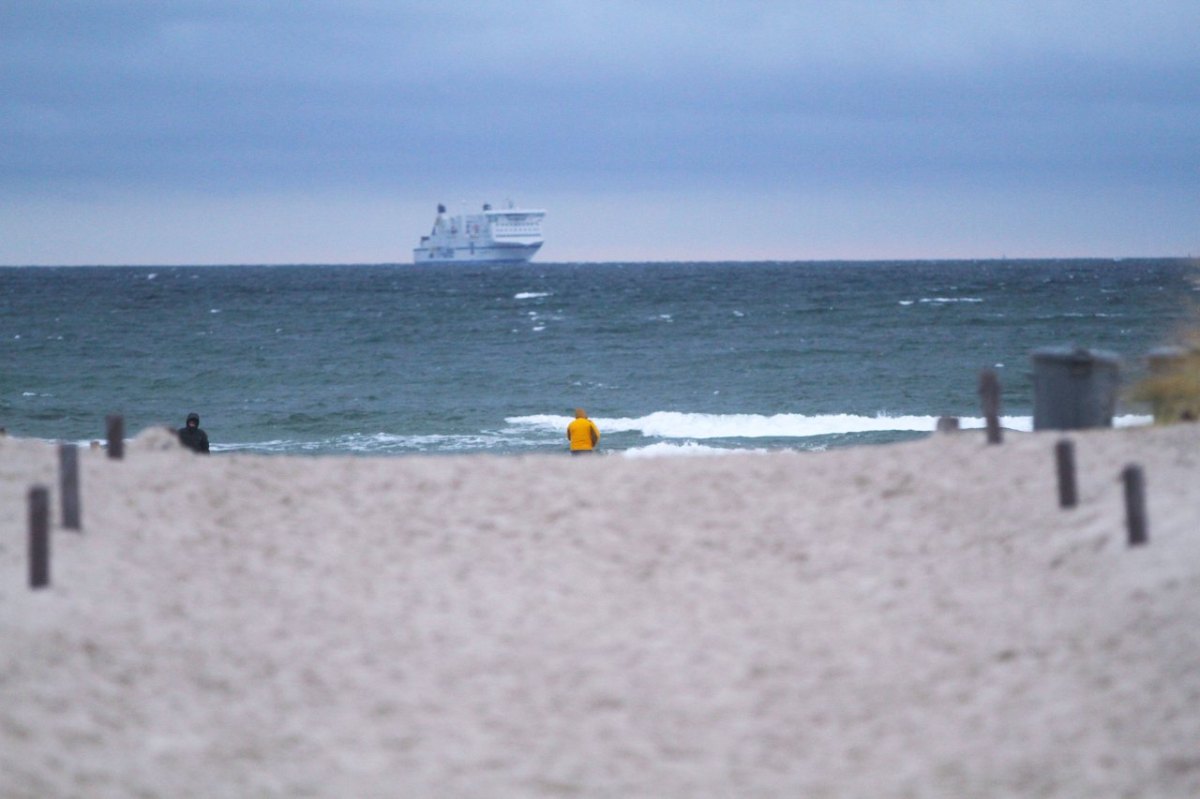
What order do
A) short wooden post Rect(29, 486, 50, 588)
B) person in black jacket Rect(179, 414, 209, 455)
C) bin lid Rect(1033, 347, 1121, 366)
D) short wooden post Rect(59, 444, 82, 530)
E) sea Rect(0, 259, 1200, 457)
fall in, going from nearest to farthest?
short wooden post Rect(29, 486, 50, 588) < short wooden post Rect(59, 444, 82, 530) < bin lid Rect(1033, 347, 1121, 366) < person in black jacket Rect(179, 414, 209, 455) < sea Rect(0, 259, 1200, 457)

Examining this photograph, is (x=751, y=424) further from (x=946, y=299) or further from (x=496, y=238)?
(x=496, y=238)

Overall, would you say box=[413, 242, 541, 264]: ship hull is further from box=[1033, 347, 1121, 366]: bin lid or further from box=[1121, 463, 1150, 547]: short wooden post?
box=[1121, 463, 1150, 547]: short wooden post

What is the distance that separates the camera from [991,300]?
6338 cm

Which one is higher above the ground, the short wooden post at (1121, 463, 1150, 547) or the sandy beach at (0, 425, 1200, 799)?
the short wooden post at (1121, 463, 1150, 547)

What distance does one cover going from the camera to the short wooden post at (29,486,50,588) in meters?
8.02

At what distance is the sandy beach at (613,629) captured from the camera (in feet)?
22.3

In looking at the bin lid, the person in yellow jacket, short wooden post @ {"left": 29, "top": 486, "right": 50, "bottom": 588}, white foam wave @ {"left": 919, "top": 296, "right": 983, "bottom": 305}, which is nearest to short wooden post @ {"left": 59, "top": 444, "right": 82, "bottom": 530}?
short wooden post @ {"left": 29, "top": 486, "right": 50, "bottom": 588}

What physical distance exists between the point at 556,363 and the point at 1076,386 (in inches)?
1260

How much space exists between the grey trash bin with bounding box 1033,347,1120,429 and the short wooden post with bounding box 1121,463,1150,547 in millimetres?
3342

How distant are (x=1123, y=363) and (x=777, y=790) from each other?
24.7 feet

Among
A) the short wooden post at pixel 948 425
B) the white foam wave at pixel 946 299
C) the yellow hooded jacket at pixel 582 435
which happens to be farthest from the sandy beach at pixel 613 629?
the white foam wave at pixel 946 299

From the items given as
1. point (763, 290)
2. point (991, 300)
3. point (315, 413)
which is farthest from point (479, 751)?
point (763, 290)

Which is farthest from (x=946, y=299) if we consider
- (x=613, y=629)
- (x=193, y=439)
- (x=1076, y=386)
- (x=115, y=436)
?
(x=613, y=629)

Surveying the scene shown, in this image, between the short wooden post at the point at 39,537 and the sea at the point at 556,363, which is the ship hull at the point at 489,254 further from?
the short wooden post at the point at 39,537
